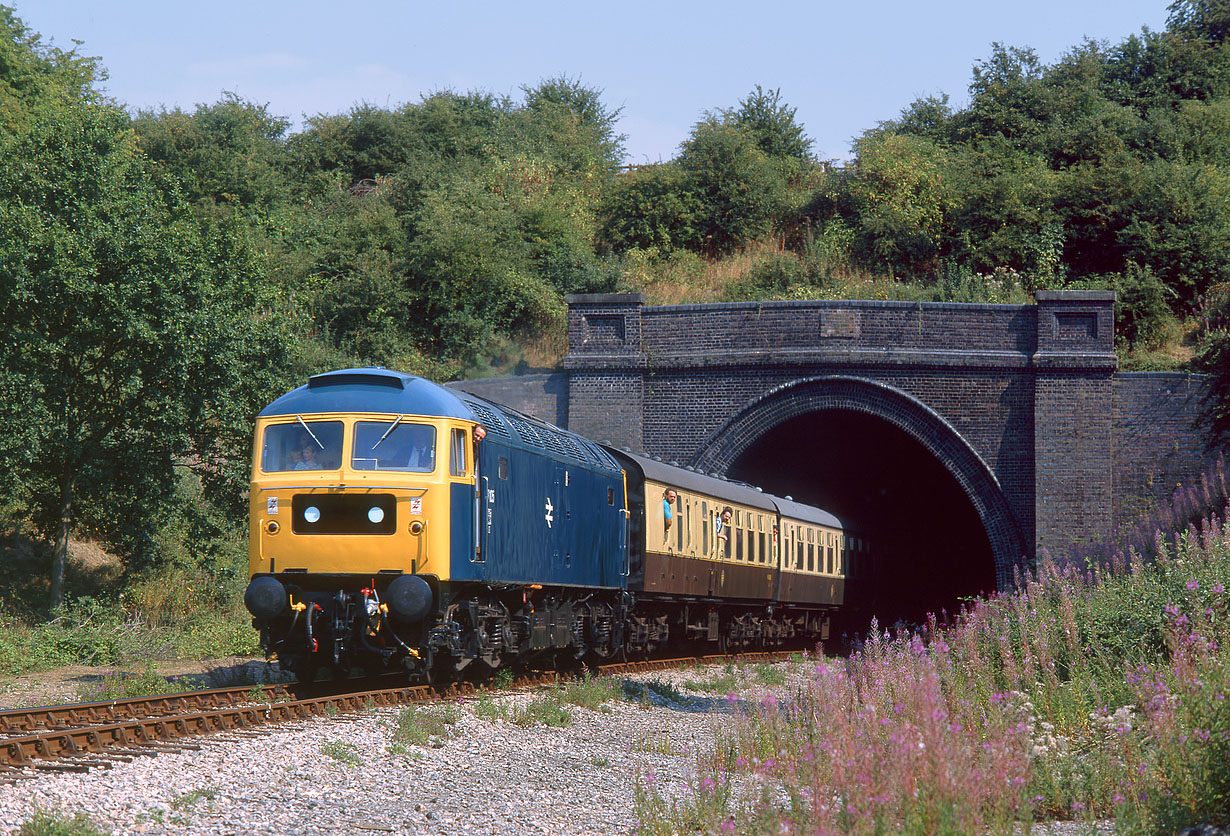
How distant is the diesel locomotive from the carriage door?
0.04 m

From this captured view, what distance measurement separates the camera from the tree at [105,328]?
18.1m

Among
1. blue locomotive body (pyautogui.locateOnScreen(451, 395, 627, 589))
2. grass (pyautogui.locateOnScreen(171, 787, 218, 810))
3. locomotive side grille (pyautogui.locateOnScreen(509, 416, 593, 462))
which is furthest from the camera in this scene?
locomotive side grille (pyautogui.locateOnScreen(509, 416, 593, 462))

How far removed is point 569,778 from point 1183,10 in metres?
52.1

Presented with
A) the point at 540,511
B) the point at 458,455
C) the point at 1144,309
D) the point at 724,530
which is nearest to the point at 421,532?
the point at 458,455

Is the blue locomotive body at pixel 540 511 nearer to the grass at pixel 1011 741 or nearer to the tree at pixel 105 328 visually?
the grass at pixel 1011 741

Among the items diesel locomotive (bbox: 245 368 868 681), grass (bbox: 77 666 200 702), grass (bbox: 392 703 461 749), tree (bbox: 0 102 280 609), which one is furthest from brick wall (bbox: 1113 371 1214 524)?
grass (bbox: 77 666 200 702)

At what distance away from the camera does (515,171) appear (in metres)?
44.2

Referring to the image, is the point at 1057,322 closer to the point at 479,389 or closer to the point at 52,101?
the point at 479,389

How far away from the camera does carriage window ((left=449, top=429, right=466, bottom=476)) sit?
12.6 metres

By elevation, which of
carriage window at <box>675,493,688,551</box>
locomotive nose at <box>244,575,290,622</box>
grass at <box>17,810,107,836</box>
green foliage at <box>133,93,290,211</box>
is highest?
green foliage at <box>133,93,290,211</box>

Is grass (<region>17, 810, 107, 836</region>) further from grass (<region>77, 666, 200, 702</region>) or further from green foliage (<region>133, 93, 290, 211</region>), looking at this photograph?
green foliage (<region>133, 93, 290, 211</region>)

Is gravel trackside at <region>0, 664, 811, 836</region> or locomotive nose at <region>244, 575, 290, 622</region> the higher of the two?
locomotive nose at <region>244, 575, 290, 622</region>

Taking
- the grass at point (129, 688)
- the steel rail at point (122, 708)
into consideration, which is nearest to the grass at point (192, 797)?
the steel rail at point (122, 708)

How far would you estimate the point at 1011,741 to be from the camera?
23.8ft
